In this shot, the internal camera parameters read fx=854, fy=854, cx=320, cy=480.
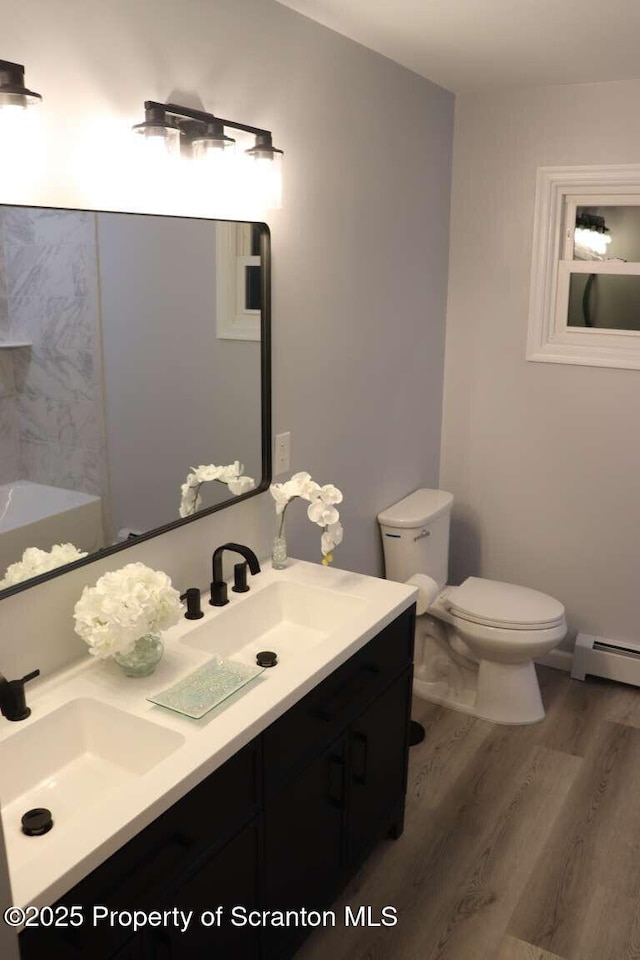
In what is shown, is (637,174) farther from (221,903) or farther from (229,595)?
(221,903)

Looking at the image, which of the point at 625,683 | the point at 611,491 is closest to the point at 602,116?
the point at 611,491

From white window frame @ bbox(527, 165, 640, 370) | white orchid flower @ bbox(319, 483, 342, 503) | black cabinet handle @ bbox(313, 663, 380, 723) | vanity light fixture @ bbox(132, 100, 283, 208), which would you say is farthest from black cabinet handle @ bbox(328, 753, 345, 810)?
white window frame @ bbox(527, 165, 640, 370)

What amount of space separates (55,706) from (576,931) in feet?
5.04

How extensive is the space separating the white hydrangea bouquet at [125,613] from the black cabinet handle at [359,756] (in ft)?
2.12

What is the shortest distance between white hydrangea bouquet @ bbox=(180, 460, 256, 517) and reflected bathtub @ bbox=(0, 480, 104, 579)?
1.06 feet

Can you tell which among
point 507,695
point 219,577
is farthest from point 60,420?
point 507,695

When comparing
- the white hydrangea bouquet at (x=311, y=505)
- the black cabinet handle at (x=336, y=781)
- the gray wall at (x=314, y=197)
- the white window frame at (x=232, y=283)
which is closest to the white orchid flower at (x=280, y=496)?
the white hydrangea bouquet at (x=311, y=505)

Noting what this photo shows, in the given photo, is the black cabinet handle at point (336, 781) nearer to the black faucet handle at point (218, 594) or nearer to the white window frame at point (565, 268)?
the black faucet handle at point (218, 594)

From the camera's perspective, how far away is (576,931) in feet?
7.51

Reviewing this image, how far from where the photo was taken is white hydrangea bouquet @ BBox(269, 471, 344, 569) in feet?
8.02

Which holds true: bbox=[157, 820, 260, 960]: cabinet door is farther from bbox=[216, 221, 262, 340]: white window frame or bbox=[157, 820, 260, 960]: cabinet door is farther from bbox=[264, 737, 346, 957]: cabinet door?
bbox=[216, 221, 262, 340]: white window frame

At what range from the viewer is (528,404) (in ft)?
11.9

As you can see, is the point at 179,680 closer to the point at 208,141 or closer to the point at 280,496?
the point at 280,496

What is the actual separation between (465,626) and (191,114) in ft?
6.71
